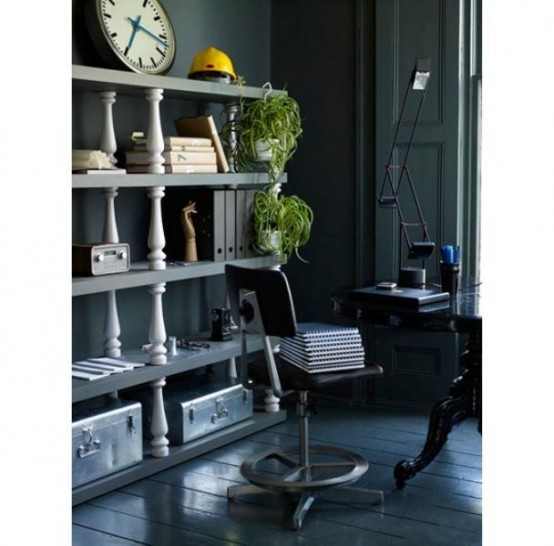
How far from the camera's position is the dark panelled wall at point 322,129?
4727 mm

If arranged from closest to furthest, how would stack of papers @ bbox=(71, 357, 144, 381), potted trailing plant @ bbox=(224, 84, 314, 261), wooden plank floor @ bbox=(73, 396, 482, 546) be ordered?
wooden plank floor @ bbox=(73, 396, 482, 546), stack of papers @ bbox=(71, 357, 144, 381), potted trailing plant @ bbox=(224, 84, 314, 261)

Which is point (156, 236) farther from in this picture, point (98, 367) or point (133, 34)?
point (133, 34)

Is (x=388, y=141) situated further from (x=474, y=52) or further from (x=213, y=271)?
(x=213, y=271)

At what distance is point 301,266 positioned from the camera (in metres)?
4.92

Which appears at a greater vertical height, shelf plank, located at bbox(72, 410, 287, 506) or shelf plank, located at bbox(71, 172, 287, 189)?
shelf plank, located at bbox(71, 172, 287, 189)

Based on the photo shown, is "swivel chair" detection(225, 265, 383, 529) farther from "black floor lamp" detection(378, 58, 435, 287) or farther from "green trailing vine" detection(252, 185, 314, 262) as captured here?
"green trailing vine" detection(252, 185, 314, 262)

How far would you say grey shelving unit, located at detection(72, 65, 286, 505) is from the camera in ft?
11.1

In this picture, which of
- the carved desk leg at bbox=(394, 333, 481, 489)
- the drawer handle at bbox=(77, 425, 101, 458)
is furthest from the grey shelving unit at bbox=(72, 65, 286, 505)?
the carved desk leg at bbox=(394, 333, 481, 489)

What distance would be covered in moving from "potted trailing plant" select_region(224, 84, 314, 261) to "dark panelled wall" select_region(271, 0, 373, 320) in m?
0.42

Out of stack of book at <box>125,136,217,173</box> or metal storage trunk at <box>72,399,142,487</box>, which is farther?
stack of book at <box>125,136,217,173</box>

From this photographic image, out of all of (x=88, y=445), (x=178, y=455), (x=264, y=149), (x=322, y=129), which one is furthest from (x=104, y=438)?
(x=322, y=129)

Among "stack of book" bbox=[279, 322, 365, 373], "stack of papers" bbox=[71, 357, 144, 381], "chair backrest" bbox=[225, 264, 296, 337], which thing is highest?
"chair backrest" bbox=[225, 264, 296, 337]

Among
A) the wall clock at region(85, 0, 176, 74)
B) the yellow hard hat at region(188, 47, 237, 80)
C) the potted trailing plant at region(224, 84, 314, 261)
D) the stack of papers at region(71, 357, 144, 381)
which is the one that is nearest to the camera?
the stack of papers at region(71, 357, 144, 381)
